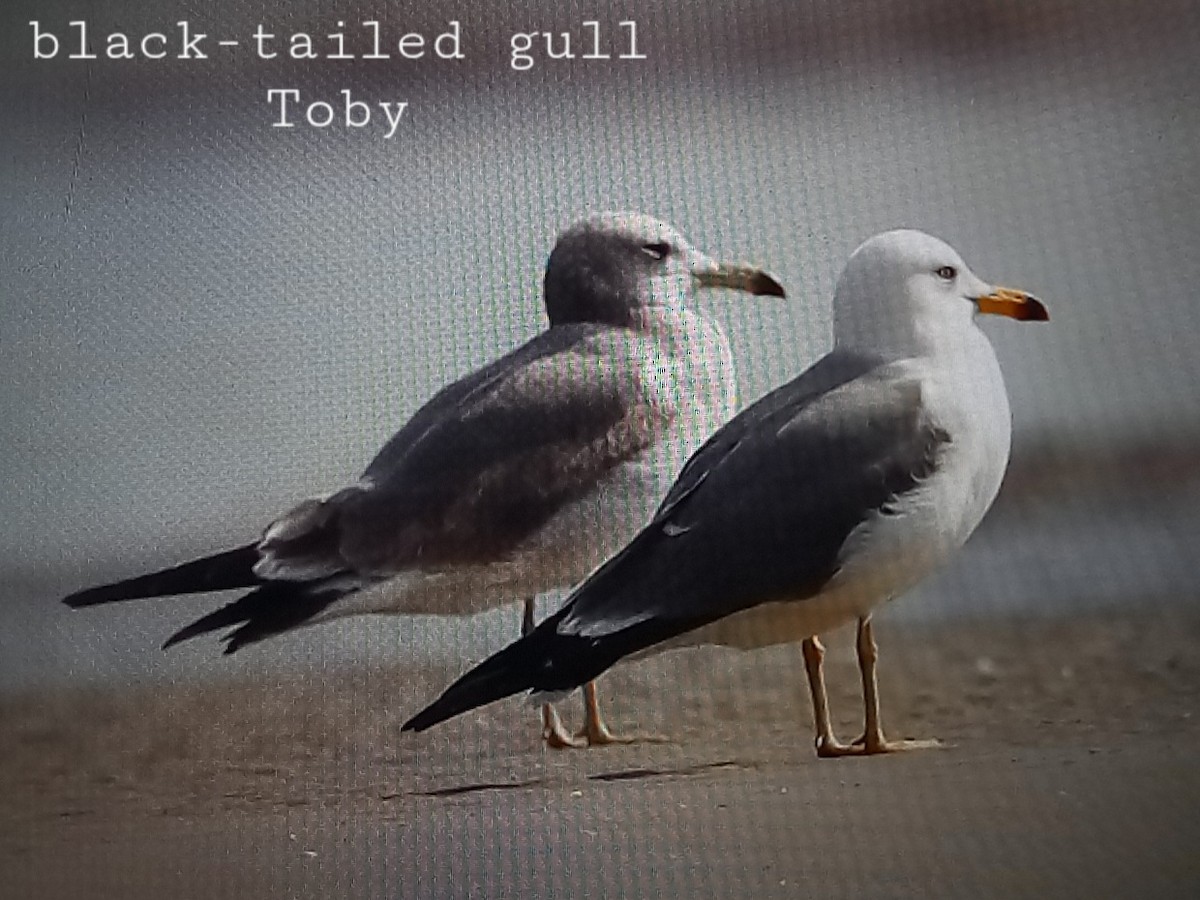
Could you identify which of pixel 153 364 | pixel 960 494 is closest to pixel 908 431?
pixel 960 494

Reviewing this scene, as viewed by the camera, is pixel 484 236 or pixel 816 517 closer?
pixel 816 517

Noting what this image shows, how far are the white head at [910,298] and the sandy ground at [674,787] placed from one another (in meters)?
0.27

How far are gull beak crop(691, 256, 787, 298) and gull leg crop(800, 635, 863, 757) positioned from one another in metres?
0.33

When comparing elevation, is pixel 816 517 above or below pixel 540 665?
above

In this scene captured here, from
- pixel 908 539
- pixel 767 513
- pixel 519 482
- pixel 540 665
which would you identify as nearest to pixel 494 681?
pixel 540 665

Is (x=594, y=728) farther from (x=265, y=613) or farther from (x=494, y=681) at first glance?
(x=265, y=613)

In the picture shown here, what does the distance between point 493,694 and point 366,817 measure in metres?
0.16

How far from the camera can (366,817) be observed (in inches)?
53.0

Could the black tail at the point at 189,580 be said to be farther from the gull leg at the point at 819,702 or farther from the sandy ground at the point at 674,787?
the gull leg at the point at 819,702

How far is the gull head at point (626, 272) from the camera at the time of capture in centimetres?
138

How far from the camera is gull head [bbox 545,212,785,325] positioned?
54.4 inches

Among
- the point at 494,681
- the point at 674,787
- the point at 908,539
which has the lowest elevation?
the point at 674,787

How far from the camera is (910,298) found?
1355mm

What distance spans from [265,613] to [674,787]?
41 cm
